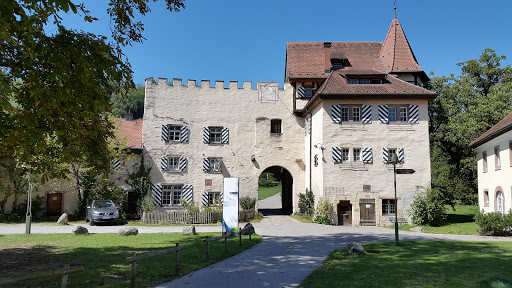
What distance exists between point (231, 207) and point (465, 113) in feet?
79.8

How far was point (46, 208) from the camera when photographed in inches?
1013

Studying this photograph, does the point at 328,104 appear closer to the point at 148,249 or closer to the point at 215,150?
the point at 215,150

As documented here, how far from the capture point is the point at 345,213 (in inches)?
948

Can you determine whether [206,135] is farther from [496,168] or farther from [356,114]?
[496,168]

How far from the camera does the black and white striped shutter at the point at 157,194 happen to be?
27219 millimetres

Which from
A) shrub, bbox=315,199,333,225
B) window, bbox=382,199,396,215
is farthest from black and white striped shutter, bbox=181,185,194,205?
window, bbox=382,199,396,215

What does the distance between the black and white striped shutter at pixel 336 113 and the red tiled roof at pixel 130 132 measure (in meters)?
13.7

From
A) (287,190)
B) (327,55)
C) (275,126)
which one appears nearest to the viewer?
(327,55)

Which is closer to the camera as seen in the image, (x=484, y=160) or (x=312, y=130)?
(x=484, y=160)

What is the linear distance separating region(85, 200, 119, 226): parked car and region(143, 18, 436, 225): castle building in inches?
170

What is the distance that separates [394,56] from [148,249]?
22415 millimetres

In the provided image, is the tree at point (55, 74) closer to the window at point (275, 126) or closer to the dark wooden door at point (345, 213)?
the dark wooden door at point (345, 213)

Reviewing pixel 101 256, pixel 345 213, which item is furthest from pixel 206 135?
pixel 101 256

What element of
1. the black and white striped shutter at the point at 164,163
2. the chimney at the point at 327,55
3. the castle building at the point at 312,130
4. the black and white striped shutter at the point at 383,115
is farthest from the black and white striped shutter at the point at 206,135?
the black and white striped shutter at the point at 383,115
